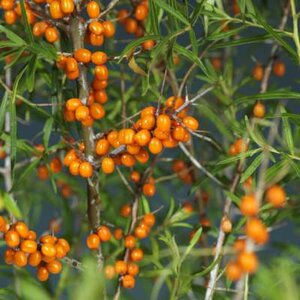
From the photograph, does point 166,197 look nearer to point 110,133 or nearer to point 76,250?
point 76,250

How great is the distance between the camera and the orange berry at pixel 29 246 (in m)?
0.89

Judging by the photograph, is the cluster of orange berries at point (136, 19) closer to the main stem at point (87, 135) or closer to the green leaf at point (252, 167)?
the main stem at point (87, 135)

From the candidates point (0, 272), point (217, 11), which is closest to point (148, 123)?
point (217, 11)

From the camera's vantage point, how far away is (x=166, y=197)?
142 centimetres

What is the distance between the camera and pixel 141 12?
1.06 meters

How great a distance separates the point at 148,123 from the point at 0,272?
524mm

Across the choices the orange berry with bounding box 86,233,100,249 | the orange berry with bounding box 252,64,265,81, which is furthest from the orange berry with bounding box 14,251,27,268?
the orange berry with bounding box 252,64,265,81

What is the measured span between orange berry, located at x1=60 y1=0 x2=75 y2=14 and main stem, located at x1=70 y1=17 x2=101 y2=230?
42 mm

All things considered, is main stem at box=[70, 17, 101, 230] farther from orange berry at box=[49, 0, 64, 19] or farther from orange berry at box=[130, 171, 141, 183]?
orange berry at box=[130, 171, 141, 183]

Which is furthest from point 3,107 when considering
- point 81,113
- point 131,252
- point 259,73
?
point 259,73

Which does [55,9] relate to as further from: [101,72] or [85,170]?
[85,170]

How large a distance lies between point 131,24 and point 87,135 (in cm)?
29

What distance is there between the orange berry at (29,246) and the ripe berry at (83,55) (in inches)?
10.4

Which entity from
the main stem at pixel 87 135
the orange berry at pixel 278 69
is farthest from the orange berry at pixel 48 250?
the orange berry at pixel 278 69
